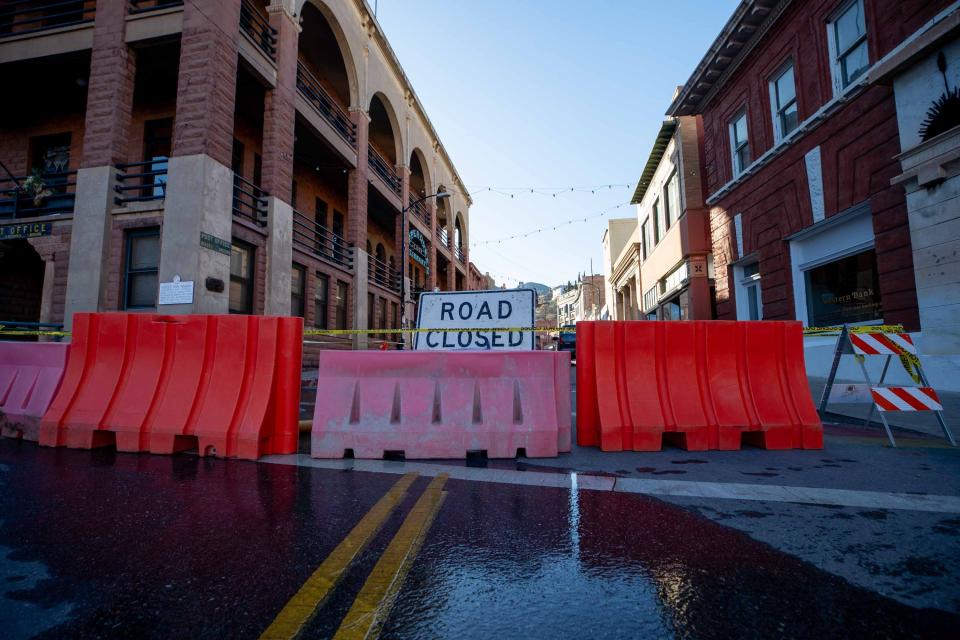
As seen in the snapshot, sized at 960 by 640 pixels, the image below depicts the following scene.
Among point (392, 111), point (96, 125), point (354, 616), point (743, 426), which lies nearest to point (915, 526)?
point (743, 426)

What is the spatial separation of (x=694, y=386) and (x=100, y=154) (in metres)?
14.7

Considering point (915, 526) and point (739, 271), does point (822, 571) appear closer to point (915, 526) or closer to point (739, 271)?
point (915, 526)

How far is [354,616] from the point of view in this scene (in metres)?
1.77

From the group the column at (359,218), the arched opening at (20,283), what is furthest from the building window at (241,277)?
the arched opening at (20,283)

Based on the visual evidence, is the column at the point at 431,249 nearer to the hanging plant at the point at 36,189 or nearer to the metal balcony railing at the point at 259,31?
the metal balcony railing at the point at 259,31

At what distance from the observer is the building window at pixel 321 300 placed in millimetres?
17578

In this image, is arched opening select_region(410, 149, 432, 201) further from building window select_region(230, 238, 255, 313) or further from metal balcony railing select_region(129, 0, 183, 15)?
building window select_region(230, 238, 255, 313)

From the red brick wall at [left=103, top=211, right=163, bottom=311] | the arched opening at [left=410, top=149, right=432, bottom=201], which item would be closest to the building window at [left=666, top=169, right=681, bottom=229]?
the arched opening at [left=410, top=149, right=432, bottom=201]

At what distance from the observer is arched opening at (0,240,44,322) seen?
1425cm

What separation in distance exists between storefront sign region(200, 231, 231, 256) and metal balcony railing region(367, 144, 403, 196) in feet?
35.6

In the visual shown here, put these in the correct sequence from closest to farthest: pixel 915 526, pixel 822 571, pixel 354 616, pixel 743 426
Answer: pixel 354 616 → pixel 822 571 → pixel 915 526 → pixel 743 426

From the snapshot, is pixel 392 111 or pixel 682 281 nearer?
pixel 682 281

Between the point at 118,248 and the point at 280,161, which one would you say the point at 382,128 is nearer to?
the point at 280,161

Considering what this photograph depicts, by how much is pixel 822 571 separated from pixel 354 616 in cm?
211
